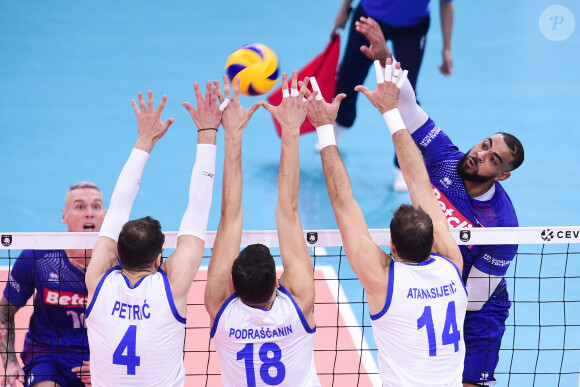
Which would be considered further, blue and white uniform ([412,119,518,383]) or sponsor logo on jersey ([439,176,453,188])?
sponsor logo on jersey ([439,176,453,188])

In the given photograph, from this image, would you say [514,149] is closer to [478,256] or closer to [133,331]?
[478,256]

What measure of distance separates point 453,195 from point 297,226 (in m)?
1.49

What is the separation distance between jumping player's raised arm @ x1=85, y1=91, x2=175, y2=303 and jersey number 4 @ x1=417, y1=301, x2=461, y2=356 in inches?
63.5

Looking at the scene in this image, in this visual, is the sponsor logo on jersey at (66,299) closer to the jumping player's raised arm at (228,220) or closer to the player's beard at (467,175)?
the jumping player's raised arm at (228,220)

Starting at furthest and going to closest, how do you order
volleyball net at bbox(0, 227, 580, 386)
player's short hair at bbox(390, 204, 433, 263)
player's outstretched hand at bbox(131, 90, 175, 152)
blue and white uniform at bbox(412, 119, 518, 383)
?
blue and white uniform at bbox(412, 119, 518, 383) → volleyball net at bbox(0, 227, 580, 386) → player's outstretched hand at bbox(131, 90, 175, 152) → player's short hair at bbox(390, 204, 433, 263)

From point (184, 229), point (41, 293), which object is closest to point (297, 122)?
point (184, 229)

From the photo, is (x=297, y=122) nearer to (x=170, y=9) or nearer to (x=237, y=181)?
(x=237, y=181)

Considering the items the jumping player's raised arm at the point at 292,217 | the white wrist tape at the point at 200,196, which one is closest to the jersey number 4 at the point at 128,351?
the white wrist tape at the point at 200,196

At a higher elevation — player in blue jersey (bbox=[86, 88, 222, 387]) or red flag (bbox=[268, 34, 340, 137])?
red flag (bbox=[268, 34, 340, 137])

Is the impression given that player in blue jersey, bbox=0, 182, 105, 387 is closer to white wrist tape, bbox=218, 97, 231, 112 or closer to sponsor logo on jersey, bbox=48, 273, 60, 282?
sponsor logo on jersey, bbox=48, 273, 60, 282

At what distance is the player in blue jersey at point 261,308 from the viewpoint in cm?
369

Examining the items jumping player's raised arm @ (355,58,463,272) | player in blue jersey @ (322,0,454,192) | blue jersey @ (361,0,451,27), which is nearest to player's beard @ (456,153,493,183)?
jumping player's raised arm @ (355,58,463,272)

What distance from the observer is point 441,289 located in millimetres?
3861

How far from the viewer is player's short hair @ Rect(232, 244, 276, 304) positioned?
11.9 ft
